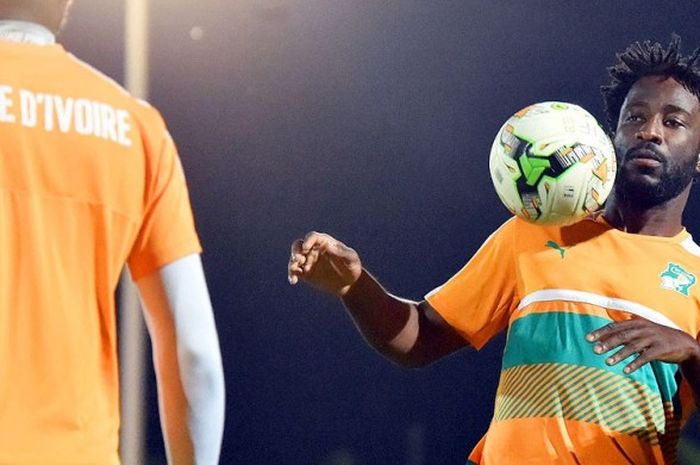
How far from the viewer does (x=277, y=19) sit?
18.9ft

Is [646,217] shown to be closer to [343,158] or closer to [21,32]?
[21,32]

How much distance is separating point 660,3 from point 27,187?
4236 millimetres

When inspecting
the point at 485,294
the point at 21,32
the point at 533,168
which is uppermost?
the point at 21,32

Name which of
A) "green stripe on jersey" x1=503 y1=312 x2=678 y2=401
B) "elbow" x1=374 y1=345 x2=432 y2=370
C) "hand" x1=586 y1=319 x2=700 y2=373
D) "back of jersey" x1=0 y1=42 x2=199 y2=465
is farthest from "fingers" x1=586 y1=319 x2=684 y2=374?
"back of jersey" x1=0 y1=42 x2=199 y2=465

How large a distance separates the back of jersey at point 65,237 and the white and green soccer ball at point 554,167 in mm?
1406

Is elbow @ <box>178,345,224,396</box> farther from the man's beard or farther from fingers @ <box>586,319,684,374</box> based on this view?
the man's beard

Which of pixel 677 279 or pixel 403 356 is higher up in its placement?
pixel 677 279

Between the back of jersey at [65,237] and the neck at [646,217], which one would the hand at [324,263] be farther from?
the back of jersey at [65,237]

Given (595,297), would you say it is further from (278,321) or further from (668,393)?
(278,321)

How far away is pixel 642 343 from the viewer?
278cm

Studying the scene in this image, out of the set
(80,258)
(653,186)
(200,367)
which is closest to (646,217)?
(653,186)

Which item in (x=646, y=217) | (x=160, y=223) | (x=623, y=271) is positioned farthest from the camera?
(x=646, y=217)

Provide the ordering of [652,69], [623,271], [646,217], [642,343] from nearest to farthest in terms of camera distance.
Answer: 1. [642,343]
2. [623,271]
3. [646,217]
4. [652,69]

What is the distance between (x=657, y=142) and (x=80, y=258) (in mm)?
1818
